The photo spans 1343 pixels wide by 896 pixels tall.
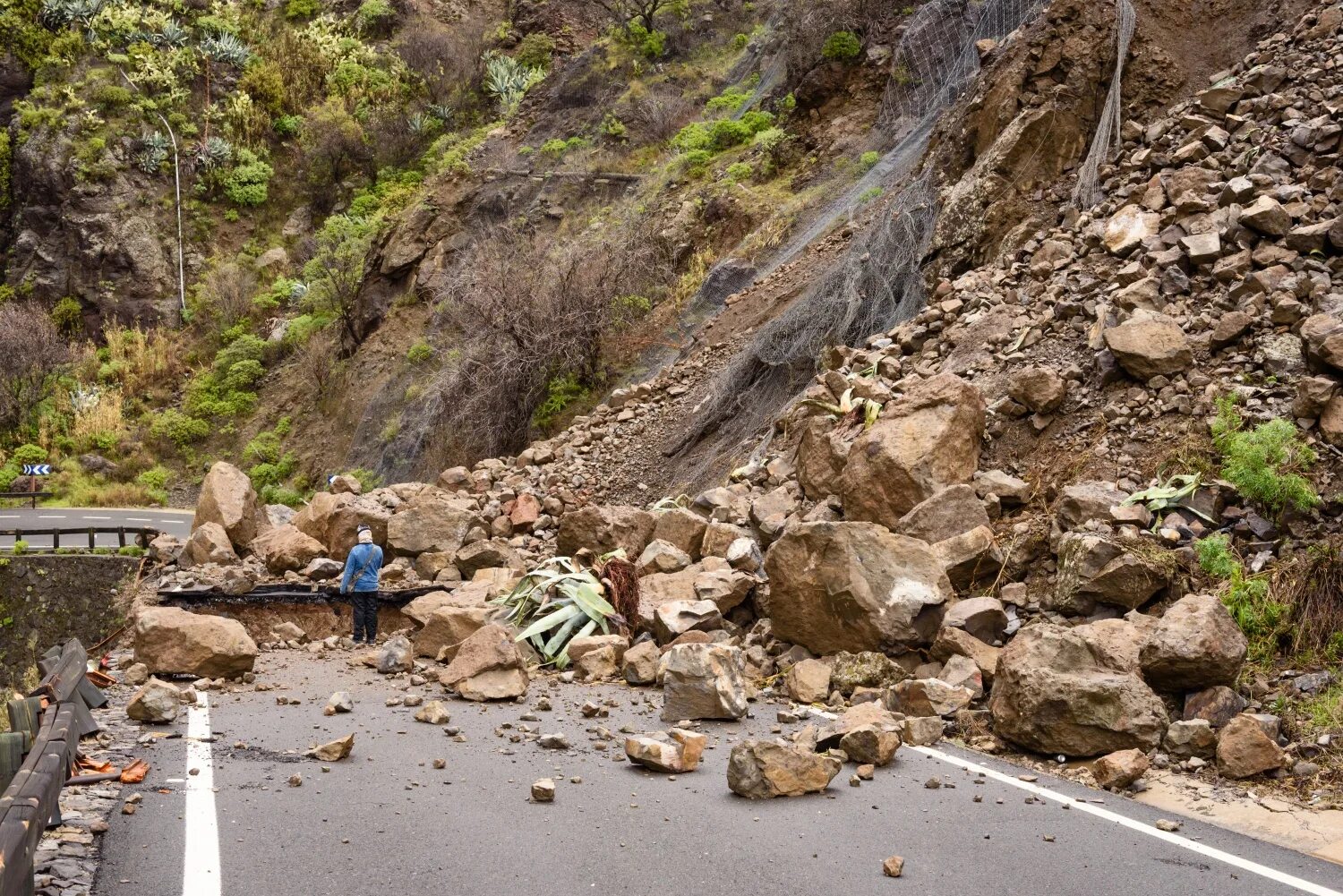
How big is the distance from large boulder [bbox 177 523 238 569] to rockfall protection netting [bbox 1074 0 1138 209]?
11.9 m

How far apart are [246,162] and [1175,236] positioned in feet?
127

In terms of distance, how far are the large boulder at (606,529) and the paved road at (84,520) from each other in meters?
14.4

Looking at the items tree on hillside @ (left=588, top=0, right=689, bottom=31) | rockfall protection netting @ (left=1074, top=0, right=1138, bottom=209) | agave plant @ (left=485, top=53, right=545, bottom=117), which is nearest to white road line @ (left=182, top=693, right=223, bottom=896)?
rockfall protection netting @ (left=1074, top=0, right=1138, bottom=209)

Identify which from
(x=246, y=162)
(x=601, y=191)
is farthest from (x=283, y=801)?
(x=246, y=162)

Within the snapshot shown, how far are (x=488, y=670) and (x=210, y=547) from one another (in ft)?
29.6

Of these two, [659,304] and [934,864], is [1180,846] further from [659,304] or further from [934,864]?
[659,304]

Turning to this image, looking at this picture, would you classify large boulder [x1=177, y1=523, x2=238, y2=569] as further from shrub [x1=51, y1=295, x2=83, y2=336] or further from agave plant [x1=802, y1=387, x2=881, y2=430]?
shrub [x1=51, y1=295, x2=83, y2=336]

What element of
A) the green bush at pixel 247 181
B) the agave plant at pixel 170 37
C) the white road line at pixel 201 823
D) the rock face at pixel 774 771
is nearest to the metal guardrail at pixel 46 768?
the white road line at pixel 201 823

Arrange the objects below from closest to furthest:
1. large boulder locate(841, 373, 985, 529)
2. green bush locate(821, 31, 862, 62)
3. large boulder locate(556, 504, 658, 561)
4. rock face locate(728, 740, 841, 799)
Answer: rock face locate(728, 740, 841, 799)
large boulder locate(841, 373, 985, 529)
large boulder locate(556, 504, 658, 561)
green bush locate(821, 31, 862, 62)

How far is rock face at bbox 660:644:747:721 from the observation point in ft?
22.1

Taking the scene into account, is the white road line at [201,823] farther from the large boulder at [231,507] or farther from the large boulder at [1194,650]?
the large boulder at [231,507]

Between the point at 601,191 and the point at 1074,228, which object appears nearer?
the point at 1074,228

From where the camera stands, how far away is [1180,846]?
4.53m

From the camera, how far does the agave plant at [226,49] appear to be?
142 ft
